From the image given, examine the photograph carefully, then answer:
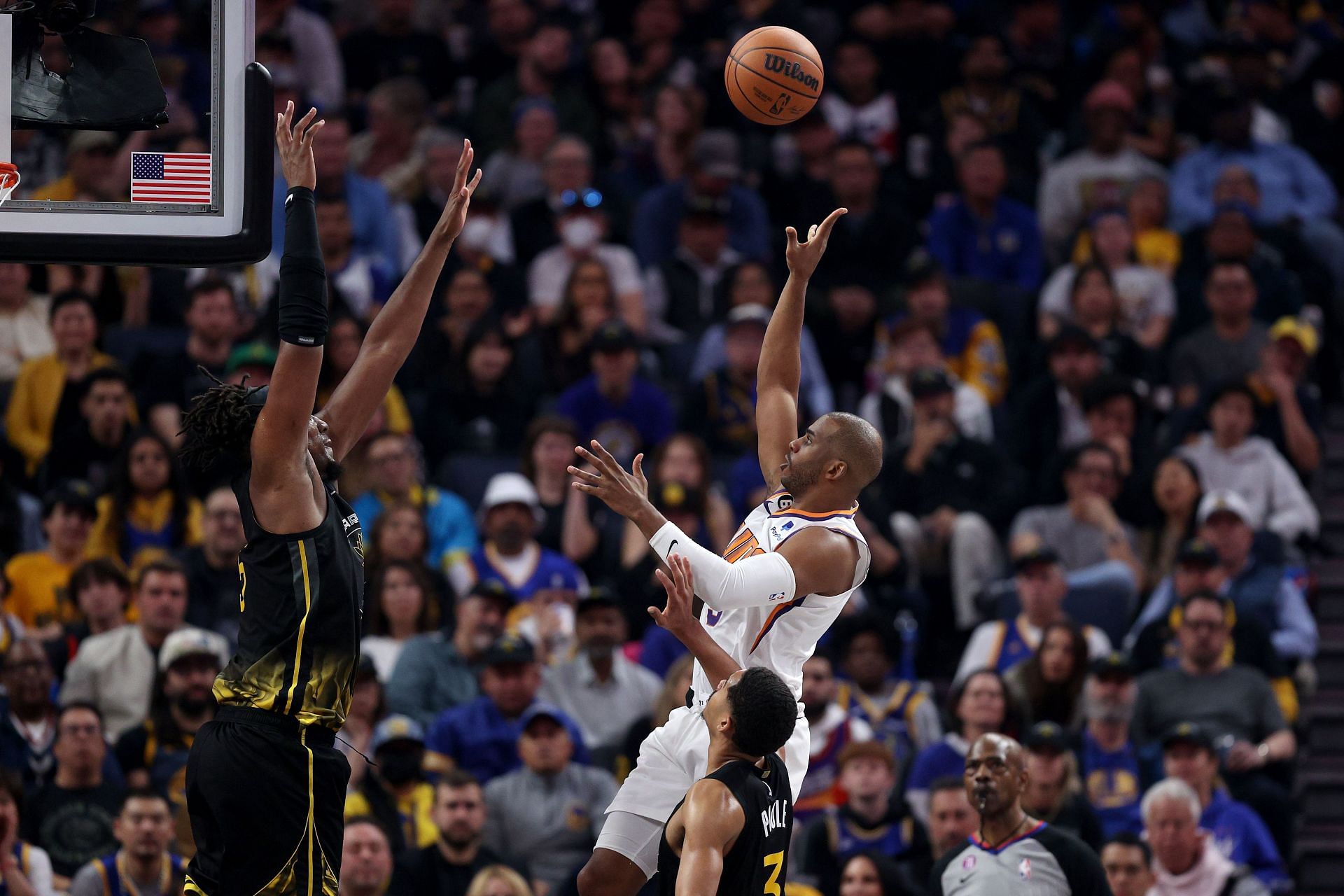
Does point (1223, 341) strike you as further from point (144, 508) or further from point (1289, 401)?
point (144, 508)

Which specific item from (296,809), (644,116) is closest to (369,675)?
(296,809)

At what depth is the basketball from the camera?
8664mm

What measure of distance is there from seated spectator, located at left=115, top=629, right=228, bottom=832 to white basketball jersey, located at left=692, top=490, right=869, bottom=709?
13.6 ft

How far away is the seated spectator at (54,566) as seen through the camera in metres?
12.2

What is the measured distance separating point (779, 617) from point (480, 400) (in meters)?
6.94

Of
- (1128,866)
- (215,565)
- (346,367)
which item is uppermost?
(346,367)

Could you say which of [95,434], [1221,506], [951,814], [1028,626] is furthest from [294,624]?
[1221,506]

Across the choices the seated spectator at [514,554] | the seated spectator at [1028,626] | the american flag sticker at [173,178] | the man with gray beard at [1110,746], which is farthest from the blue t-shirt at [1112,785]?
the american flag sticker at [173,178]

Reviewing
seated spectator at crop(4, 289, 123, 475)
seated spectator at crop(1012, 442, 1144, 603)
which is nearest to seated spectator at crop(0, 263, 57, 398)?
seated spectator at crop(4, 289, 123, 475)

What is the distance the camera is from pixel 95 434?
12922mm

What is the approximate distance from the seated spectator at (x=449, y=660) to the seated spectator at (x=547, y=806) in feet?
2.60

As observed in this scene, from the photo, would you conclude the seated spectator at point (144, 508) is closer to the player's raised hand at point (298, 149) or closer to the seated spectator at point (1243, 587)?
the player's raised hand at point (298, 149)

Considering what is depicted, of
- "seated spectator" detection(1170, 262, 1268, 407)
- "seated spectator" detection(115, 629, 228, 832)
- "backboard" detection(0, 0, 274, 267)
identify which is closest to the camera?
"backboard" detection(0, 0, 274, 267)

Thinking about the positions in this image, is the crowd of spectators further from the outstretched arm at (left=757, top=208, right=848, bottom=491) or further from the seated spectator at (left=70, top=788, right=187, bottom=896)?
the outstretched arm at (left=757, top=208, right=848, bottom=491)
